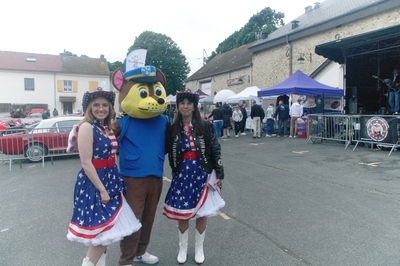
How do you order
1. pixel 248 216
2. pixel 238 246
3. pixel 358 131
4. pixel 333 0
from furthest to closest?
pixel 333 0 → pixel 358 131 → pixel 248 216 → pixel 238 246

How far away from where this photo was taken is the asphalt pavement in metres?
3.24

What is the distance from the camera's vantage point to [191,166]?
298cm

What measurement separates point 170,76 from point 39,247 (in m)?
45.8

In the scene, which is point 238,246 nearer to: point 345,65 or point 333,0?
point 345,65

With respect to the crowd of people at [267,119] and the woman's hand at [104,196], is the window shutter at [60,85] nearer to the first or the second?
the crowd of people at [267,119]

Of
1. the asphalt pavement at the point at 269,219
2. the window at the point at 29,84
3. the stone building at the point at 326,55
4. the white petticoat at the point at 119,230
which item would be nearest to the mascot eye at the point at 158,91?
the white petticoat at the point at 119,230

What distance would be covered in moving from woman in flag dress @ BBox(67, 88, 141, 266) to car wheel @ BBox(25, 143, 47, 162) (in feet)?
24.8

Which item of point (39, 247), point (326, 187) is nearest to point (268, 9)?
point (326, 187)

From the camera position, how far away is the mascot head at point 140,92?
2.78 m

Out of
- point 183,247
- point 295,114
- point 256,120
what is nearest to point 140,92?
point 183,247

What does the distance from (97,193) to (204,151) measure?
1.07m

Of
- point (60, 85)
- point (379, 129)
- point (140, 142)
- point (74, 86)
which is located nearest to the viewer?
point (140, 142)

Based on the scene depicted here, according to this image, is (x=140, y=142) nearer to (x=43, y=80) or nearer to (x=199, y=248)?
(x=199, y=248)

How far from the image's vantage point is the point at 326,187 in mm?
5668
